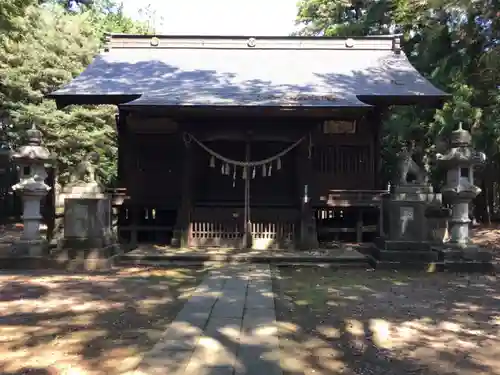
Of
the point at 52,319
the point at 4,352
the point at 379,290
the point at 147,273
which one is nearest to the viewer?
the point at 4,352

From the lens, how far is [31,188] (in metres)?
9.16

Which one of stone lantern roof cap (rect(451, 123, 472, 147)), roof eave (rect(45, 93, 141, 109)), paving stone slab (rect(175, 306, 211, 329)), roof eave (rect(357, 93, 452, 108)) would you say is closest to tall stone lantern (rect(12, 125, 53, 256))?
roof eave (rect(45, 93, 141, 109))

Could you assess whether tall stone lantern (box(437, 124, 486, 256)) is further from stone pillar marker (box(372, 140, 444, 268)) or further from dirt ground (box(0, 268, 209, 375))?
dirt ground (box(0, 268, 209, 375))

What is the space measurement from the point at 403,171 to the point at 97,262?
6306 millimetres

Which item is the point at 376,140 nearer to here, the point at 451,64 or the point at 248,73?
the point at 248,73

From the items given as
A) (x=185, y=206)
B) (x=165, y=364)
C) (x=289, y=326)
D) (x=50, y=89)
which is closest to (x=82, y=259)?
(x=185, y=206)

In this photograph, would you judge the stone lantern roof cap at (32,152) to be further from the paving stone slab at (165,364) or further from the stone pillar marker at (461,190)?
the stone pillar marker at (461,190)

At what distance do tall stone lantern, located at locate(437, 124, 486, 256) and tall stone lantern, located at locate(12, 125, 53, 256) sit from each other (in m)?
7.96

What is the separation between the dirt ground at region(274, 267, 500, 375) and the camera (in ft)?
13.8

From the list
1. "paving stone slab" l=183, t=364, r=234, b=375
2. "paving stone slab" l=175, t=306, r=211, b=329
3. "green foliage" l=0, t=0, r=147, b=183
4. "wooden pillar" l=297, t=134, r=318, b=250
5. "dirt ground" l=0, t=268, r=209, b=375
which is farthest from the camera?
"green foliage" l=0, t=0, r=147, b=183

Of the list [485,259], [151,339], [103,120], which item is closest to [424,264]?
[485,259]

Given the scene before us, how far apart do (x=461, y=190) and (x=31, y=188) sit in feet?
27.6

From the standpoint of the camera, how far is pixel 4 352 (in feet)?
14.2

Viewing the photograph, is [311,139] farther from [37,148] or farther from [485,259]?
[37,148]
